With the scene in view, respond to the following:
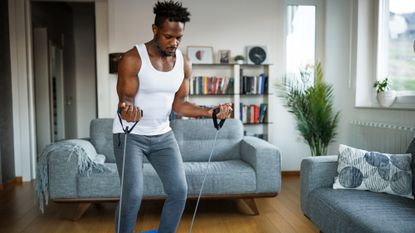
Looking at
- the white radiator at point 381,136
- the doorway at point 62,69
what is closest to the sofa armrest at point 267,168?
the white radiator at point 381,136

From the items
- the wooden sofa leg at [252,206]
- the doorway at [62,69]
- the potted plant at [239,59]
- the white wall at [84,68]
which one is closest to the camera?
the wooden sofa leg at [252,206]

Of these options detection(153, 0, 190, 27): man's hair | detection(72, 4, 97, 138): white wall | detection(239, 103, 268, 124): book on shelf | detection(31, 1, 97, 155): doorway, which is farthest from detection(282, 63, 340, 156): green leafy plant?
detection(72, 4, 97, 138): white wall

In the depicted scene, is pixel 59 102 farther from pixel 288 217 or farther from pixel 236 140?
pixel 288 217

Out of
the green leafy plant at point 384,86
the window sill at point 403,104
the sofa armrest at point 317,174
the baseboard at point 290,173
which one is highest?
the green leafy plant at point 384,86

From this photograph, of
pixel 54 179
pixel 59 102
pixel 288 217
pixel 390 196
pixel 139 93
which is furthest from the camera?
pixel 59 102

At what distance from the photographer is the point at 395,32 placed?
3.18 meters

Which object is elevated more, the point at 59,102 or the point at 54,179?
the point at 59,102

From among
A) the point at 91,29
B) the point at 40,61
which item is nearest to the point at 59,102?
the point at 40,61

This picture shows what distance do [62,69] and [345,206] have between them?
5352mm

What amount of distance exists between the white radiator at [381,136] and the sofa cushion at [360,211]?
2.84 ft

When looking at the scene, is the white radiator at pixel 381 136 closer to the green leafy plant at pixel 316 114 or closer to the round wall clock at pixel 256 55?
the green leafy plant at pixel 316 114

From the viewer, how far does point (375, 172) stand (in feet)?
6.81

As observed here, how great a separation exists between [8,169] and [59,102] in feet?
6.65

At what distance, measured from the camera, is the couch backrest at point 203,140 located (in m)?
3.21
